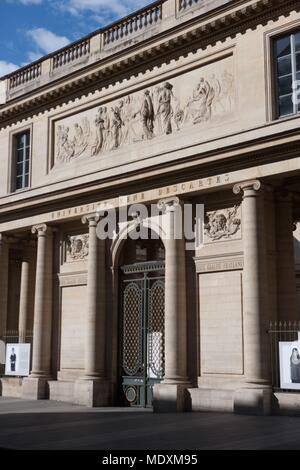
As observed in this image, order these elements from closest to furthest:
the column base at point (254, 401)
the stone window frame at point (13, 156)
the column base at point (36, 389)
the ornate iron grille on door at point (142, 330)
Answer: the column base at point (254, 401) → the ornate iron grille on door at point (142, 330) → the column base at point (36, 389) → the stone window frame at point (13, 156)

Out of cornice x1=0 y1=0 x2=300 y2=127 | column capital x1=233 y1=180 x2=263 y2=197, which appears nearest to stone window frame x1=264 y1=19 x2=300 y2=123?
cornice x1=0 y1=0 x2=300 y2=127

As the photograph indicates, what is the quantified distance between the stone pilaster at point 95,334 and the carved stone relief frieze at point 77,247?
46.6 inches

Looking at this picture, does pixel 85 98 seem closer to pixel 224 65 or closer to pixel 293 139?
pixel 224 65

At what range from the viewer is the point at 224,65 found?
18.2 meters

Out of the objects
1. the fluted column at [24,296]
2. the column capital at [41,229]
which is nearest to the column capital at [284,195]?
the column capital at [41,229]

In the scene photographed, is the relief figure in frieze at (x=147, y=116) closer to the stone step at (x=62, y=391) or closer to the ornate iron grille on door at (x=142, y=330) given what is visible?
the ornate iron grille on door at (x=142, y=330)

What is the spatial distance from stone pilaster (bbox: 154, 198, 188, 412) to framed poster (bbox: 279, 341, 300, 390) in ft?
10.00

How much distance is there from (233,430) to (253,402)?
113 inches

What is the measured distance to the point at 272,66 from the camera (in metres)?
16.9

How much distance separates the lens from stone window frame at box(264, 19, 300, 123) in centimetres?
1650

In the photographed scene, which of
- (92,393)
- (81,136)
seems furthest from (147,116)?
(92,393)

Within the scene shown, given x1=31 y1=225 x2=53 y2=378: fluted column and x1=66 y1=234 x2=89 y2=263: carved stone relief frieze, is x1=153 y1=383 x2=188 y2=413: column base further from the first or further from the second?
x1=66 y1=234 x2=89 y2=263: carved stone relief frieze

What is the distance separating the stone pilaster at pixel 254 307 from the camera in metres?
15.8

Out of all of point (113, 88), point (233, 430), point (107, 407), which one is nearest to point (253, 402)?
point (233, 430)
